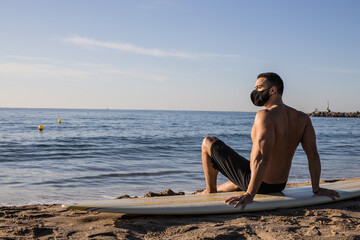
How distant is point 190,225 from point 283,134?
1.23 metres

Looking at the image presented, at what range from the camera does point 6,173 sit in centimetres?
704

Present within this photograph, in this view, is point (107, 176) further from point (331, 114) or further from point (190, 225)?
point (331, 114)

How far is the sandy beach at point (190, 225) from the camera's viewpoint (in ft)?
8.99

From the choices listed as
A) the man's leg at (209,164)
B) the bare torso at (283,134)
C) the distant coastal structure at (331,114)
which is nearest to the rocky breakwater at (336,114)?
the distant coastal structure at (331,114)

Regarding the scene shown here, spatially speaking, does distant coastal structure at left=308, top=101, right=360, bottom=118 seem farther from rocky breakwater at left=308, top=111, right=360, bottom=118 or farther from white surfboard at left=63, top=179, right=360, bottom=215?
white surfboard at left=63, top=179, right=360, bottom=215

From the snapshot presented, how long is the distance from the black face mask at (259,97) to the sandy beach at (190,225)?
111 centimetres

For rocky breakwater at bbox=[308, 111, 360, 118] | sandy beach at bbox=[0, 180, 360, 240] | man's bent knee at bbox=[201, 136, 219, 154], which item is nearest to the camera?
sandy beach at bbox=[0, 180, 360, 240]

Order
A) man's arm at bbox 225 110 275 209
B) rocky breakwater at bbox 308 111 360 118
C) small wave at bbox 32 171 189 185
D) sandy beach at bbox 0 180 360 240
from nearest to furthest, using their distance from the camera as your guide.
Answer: sandy beach at bbox 0 180 360 240, man's arm at bbox 225 110 275 209, small wave at bbox 32 171 189 185, rocky breakwater at bbox 308 111 360 118

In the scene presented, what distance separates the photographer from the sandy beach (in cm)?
274

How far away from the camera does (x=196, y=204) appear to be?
338cm

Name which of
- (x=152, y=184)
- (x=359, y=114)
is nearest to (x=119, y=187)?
(x=152, y=184)

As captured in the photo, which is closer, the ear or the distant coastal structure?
the ear

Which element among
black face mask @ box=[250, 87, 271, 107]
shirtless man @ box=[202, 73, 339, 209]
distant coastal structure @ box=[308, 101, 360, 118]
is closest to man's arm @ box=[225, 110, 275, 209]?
shirtless man @ box=[202, 73, 339, 209]

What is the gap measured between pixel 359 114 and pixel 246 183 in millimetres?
83921
